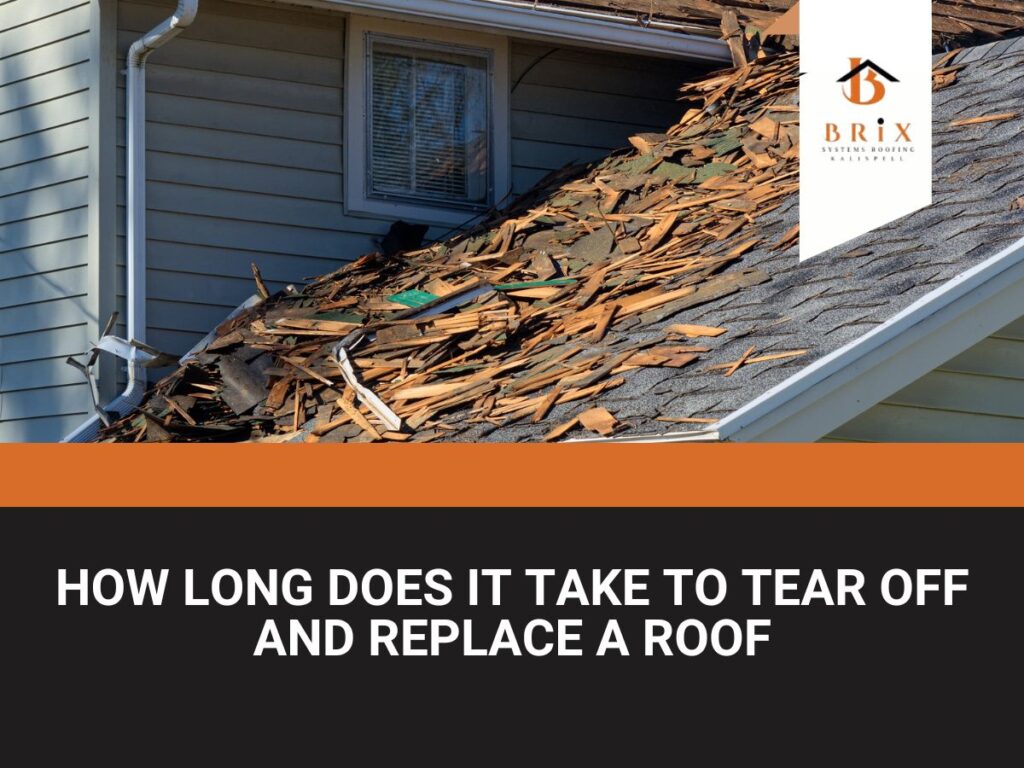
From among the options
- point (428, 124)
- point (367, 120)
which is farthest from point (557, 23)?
point (367, 120)

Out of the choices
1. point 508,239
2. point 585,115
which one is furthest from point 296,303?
point 585,115

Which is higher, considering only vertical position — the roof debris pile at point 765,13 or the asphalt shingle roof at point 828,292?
the roof debris pile at point 765,13

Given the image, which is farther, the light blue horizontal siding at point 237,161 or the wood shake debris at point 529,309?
the light blue horizontal siding at point 237,161

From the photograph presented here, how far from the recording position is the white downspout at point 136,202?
935 centimetres

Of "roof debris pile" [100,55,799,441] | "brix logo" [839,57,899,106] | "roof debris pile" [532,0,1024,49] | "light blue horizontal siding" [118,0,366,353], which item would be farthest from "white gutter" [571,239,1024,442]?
"roof debris pile" [532,0,1024,49]

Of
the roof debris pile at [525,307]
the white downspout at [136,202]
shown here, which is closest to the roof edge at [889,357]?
the roof debris pile at [525,307]

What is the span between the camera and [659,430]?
5.64 meters

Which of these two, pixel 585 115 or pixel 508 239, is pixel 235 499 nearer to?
pixel 508 239

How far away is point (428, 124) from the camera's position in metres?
10.9

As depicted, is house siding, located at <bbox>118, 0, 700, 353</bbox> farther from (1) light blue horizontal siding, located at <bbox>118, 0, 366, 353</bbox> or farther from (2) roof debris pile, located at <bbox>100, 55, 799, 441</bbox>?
(2) roof debris pile, located at <bbox>100, 55, 799, 441</bbox>

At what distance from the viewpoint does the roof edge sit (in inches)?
213

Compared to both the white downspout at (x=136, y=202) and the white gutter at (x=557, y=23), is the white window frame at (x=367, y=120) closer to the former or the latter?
the white gutter at (x=557, y=23)

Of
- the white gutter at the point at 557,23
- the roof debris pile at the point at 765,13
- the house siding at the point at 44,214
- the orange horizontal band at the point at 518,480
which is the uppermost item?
the roof debris pile at the point at 765,13

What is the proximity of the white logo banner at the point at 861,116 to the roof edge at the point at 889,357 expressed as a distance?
4.14ft
